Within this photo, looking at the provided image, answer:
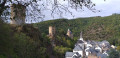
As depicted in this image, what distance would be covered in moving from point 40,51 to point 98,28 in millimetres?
79854

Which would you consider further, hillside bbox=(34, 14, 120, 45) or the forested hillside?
hillside bbox=(34, 14, 120, 45)

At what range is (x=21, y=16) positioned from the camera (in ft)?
16.9

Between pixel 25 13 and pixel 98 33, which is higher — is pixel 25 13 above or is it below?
above

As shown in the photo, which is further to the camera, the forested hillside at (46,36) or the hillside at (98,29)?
the hillside at (98,29)

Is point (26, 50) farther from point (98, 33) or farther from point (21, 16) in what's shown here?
point (98, 33)

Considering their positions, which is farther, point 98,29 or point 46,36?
point 98,29

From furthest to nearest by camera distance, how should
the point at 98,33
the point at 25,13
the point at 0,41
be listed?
1. the point at 98,33
2. the point at 25,13
3. the point at 0,41

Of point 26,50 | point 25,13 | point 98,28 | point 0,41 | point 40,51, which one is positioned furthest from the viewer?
point 98,28

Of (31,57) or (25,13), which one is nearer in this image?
(25,13)

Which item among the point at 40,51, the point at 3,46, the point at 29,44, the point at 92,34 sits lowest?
the point at 92,34

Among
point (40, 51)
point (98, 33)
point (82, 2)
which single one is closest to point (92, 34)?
point (98, 33)

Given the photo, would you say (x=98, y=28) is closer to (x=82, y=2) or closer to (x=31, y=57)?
(x=31, y=57)

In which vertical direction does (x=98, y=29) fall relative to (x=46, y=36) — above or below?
below

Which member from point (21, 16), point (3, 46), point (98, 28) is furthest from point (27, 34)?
point (98, 28)
